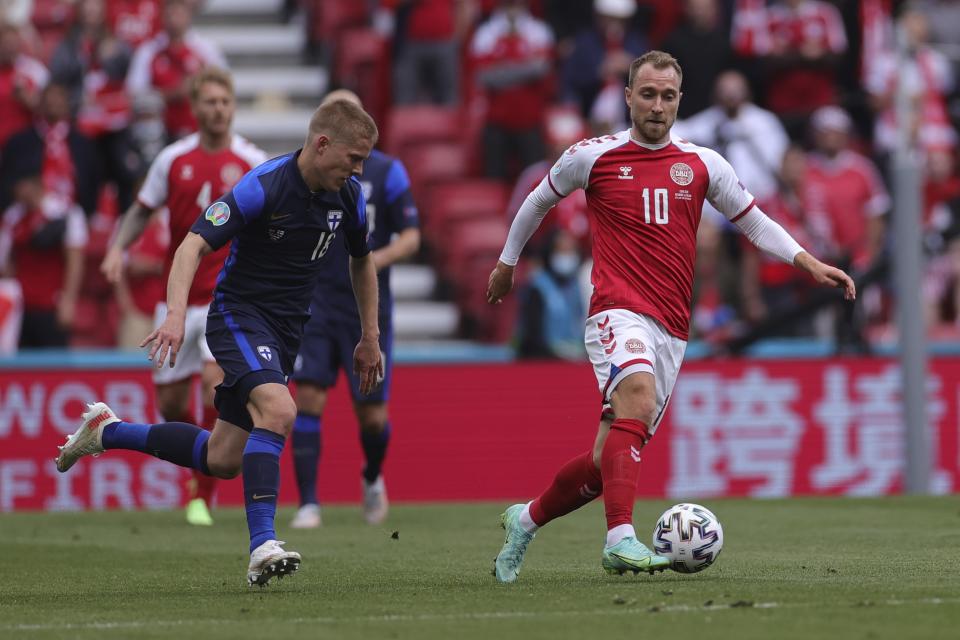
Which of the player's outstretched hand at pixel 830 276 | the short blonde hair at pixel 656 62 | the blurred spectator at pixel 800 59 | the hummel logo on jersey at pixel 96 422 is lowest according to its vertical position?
the hummel logo on jersey at pixel 96 422

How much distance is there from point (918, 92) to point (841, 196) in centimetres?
187

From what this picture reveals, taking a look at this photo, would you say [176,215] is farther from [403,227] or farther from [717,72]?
[717,72]

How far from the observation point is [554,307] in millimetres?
16562

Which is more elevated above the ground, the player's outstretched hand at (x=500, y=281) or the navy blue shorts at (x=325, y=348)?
the player's outstretched hand at (x=500, y=281)

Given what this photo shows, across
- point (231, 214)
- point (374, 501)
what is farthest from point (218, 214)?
point (374, 501)

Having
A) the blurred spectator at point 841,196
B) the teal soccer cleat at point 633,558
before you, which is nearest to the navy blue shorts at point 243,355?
the teal soccer cleat at point 633,558

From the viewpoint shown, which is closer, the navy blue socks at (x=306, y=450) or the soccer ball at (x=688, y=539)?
the soccer ball at (x=688, y=539)

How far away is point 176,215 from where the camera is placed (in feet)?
39.4

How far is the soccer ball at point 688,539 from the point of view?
8.11 metres

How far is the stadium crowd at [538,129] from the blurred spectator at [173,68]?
2 centimetres

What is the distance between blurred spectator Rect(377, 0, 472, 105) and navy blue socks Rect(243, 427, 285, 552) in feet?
38.8

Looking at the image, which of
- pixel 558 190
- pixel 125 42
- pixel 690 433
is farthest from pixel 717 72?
pixel 558 190

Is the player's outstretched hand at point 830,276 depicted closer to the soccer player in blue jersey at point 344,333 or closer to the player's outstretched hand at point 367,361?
the player's outstretched hand at point 367,361

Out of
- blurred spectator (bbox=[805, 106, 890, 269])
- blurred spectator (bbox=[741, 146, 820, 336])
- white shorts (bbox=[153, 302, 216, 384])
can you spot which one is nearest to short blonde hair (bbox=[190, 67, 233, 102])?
white shorts (bbox=[153, 302, 216, 384])
